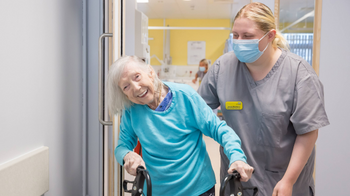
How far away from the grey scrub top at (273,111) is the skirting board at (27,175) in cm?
95

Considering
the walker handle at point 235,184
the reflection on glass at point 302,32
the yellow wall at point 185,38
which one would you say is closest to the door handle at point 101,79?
the walker handle at point 235,184

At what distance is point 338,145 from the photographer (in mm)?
1955

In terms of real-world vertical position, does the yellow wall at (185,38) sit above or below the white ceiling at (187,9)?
below

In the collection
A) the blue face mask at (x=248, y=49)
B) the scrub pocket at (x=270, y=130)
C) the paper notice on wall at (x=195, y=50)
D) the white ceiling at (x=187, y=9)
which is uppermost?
the white ceiling at (x=187, y=9)

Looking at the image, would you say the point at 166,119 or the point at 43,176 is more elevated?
the point at 166,119

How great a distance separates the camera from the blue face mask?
1.24 metres

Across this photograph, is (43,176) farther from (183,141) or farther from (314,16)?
(314,16)

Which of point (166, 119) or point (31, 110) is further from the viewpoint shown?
point (31, 110)

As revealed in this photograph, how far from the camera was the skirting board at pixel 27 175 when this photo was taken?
109 cm

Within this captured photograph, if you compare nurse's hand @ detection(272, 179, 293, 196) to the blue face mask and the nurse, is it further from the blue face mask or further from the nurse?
the blue face mask

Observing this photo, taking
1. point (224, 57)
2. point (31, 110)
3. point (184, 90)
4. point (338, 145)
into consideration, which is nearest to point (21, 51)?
point (31, 110)

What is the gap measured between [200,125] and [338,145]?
4.57ft

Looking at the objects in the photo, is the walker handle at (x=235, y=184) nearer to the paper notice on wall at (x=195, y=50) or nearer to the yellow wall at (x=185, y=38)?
the yellow wall at (x=185, y=38)

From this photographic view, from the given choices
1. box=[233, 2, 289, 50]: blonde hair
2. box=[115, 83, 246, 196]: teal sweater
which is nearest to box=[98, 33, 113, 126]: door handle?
box=[115, 83, 246, 196]: teal sweater
